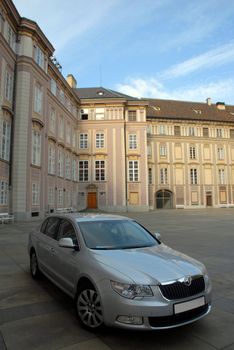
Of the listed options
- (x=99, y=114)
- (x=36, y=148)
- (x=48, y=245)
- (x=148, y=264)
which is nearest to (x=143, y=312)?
(x=148, y=264)

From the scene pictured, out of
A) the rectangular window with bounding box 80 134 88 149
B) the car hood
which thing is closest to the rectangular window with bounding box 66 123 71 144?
the rectangular window with bounding box 80 134 88 149

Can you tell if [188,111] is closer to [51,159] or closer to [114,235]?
[51,159]

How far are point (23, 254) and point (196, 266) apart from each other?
7.11m

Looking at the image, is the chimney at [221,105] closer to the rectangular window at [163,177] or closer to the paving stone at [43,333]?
the rectangular window at [163,177]

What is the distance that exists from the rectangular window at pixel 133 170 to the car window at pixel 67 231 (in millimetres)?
38275

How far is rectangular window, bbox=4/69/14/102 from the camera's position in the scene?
2439 cm

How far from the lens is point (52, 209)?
3225cm

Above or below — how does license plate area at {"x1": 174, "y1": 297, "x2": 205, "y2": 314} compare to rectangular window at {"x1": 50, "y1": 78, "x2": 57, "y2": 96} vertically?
below

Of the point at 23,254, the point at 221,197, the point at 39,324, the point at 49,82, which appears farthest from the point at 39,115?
the point at 221,197

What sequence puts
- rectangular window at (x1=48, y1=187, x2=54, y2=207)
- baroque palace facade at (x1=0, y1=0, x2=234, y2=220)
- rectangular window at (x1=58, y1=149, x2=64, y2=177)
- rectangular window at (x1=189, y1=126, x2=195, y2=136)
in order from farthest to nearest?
1. rectangular window at (x1=189, y1=126, x2=195, y2=136)
2. rectangular window at (x1=58, y1=149, x2=64, y2=177)
3. rectangular window at (x1=48, y1=187, x2=54, y2=207)
4. baroque palace facade at (x1=0, y1=0, x2=234, y2=220)

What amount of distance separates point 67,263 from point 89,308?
3.30ft

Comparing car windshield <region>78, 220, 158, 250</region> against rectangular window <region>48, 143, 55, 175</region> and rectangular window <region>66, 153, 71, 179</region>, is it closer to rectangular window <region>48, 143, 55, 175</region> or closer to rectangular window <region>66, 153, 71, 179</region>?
rectangular window <region>48, 143, 55, 175</region>

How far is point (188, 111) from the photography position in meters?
58.1

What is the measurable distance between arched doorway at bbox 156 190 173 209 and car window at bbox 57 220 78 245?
155 feet
